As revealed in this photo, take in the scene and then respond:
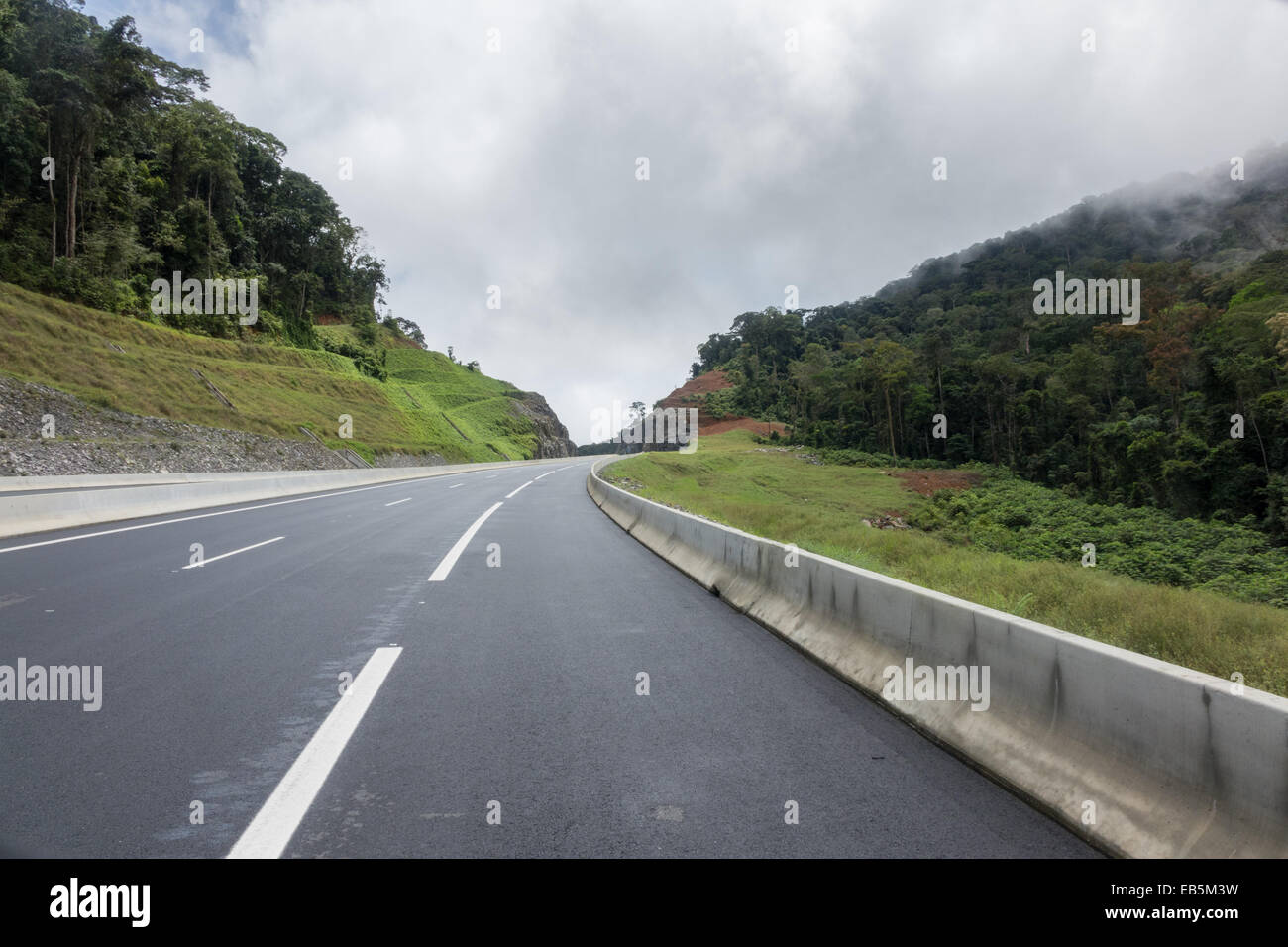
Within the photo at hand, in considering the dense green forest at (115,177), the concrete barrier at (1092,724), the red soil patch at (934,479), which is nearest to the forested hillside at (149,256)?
the dense green forest at (115,177)

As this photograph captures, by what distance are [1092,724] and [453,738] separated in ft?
11.1

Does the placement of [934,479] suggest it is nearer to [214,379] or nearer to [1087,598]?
[214,379]

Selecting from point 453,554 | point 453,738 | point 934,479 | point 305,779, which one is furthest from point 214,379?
point 305,779

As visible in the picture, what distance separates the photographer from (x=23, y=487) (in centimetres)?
2491

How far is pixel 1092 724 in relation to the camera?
12.1 ft

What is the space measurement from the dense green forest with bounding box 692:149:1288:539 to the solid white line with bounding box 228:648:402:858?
37560mm

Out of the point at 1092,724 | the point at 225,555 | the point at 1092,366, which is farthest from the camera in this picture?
the point at 1092,366

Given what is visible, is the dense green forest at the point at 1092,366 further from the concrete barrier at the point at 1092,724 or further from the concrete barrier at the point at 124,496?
the concrete barrier at the point at 124,496

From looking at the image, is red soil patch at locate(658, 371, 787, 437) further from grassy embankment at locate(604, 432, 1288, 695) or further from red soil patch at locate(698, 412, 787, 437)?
grassy embankment at locate(604, 432, 1288, 695)

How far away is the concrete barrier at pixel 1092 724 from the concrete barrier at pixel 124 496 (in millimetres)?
16333

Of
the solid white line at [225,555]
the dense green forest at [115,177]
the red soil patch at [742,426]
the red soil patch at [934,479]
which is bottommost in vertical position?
the red soil patch at [934,479]

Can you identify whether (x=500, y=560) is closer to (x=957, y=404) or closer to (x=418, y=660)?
(x=418, y=660)

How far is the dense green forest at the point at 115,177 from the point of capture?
1880 inches
